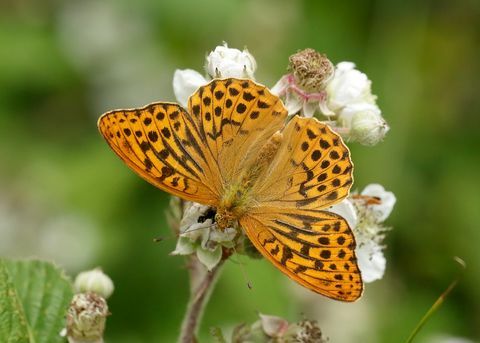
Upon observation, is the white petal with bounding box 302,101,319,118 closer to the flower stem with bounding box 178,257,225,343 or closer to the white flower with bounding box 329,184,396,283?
the white flower with bounding box 329,184,396,283

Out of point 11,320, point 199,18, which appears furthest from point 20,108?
point 11,320

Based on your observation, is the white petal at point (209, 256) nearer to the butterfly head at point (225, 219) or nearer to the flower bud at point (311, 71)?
the butterfly head at point (225, 219)

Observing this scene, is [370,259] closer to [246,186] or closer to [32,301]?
[246,186]

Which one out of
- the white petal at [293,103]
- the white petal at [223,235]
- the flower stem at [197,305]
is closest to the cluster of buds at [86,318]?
the flower stem at [197,305]

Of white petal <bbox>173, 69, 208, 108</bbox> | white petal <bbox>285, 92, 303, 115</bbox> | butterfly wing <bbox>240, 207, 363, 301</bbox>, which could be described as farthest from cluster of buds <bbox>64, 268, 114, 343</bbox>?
white petal <bbox>285, 92, 303, 115</bbox>

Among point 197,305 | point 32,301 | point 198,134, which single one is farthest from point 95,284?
point 198,134
